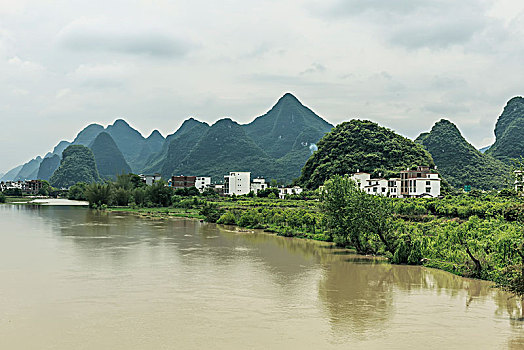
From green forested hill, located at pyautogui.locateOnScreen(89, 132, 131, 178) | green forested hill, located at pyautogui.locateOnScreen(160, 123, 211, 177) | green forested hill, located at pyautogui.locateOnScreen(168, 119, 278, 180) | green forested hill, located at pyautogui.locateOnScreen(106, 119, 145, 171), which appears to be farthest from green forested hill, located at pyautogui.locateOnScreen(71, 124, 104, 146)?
green forested hill, located at pyautogui.locateOnScreen(168, 119, 278, 180)

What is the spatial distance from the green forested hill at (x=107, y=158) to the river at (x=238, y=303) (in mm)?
128975

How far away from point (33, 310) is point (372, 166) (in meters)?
46.6

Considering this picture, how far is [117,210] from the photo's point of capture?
149 ft

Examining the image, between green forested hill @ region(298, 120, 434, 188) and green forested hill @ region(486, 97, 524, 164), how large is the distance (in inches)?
638

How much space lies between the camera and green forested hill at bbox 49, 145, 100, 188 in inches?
4092

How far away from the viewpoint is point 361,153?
2170 inches

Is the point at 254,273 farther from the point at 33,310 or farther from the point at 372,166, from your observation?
the point at 372,166

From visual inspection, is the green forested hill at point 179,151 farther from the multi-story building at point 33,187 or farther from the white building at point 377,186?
the white building at point 377,186

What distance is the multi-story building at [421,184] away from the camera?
38531mm

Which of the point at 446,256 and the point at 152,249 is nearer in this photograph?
the point at 446,256

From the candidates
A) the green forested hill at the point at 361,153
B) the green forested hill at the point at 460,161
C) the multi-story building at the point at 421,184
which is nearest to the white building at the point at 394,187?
the multi-story building at the point at 421,184

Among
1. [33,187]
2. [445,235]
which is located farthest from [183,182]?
[445,235]

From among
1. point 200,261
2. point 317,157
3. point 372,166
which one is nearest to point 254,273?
point 200,261

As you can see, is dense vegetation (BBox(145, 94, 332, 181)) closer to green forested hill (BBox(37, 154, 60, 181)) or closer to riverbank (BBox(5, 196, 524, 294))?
green forested hill (BBox(37, 154, 60, 181))
